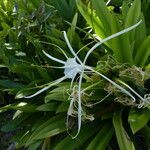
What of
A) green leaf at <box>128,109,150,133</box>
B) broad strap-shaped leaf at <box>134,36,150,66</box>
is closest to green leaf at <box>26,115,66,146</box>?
green leaf at <box>128,109,150,133</box>

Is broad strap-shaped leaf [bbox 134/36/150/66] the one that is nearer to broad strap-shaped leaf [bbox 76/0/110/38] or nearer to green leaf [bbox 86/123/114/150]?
broad strap-shaped leaf [bbox 76/0/110/38]

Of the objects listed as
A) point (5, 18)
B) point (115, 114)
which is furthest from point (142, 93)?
point (5, 18)

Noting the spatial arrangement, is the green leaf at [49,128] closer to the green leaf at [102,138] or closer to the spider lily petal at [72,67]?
the green leaf at [102,138]

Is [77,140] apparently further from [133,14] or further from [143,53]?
[133,14]

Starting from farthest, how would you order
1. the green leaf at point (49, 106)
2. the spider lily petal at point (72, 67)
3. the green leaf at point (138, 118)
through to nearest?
the green leaf at point (49, 106)
the green leaf at point (138, 118)
the spider lily petal at point (72, 67)

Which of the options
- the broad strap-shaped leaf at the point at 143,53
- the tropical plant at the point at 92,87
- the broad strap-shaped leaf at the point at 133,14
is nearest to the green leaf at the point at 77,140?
the tropical plant at the point at 92,87
